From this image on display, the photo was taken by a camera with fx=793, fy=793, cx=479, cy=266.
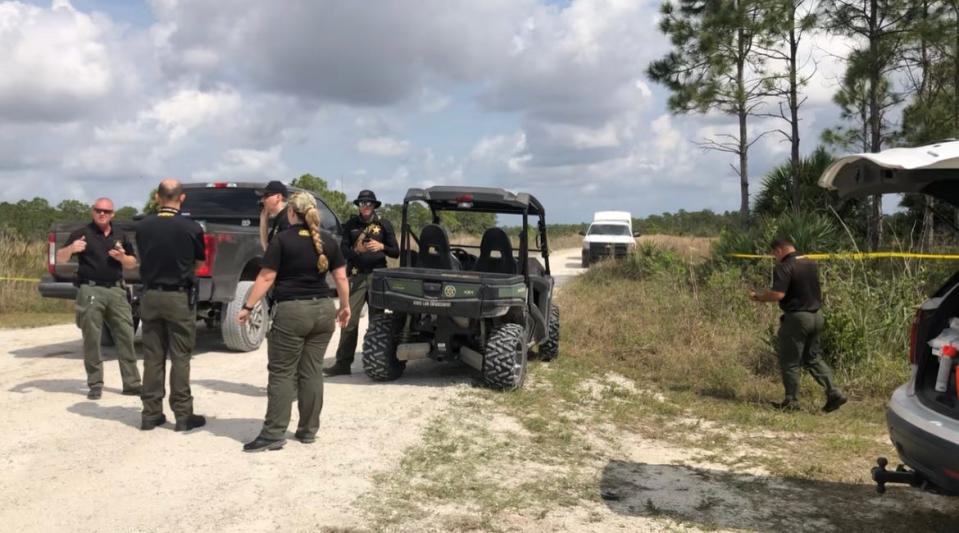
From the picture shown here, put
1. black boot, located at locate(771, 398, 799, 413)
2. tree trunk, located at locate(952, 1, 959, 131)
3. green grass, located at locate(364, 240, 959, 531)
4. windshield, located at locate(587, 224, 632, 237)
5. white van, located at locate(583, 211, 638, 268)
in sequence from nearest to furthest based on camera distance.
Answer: green grass, located at locate(364, 240, 959, 531)
black boot, located at locate(771, 398, 799, 413)
tree trunk, located at locate(952, 1, 959, 131)
white van, located at locate(583, 211, 638, 268)
windshield, located at locate(587, 224, 632, 237)

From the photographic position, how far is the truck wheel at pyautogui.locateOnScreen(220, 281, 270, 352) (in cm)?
902

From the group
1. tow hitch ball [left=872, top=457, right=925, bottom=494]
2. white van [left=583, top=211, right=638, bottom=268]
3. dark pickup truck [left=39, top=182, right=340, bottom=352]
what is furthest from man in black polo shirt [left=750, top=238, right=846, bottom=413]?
white van [left=583, top=211, right=638, bottom=268]

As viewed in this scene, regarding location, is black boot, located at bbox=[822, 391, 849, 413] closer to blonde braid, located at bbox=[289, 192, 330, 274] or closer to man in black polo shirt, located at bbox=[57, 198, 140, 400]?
blonde braid, located at bbox=[289, 192, 330, 274]

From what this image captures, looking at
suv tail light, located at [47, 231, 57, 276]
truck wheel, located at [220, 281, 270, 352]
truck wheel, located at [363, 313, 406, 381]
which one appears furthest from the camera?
truck wheel, located at [220, 281, 270, 352]

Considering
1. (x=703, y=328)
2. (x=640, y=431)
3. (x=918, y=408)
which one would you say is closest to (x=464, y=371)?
(x=640, y=431)

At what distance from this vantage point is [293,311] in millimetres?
5469

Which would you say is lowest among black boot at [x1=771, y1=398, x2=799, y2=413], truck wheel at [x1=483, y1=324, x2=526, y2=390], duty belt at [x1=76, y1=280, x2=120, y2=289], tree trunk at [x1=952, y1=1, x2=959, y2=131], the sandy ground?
black boot at [x1=771, y1=398, x2=799, y2=413]

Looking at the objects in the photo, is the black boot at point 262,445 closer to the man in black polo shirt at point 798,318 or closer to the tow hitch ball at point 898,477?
the tow hitch ball at point 898,477

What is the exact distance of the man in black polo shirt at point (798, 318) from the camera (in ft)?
23.5

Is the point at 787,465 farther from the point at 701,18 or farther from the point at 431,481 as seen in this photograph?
the point at 701,18

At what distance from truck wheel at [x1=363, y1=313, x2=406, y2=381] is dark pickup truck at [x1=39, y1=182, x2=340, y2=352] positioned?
5.73 feet

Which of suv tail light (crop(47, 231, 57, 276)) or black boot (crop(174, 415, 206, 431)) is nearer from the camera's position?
black boot (crop(174, 415, 206, 431))

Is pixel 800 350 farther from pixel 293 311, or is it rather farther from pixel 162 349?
pixel 162 349

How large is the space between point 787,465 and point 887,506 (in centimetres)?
89
